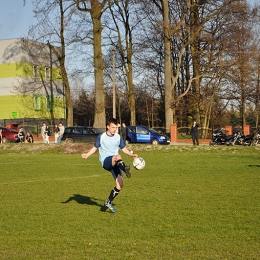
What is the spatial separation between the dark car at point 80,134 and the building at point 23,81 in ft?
49.0

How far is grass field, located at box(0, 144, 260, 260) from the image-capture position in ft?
24.5

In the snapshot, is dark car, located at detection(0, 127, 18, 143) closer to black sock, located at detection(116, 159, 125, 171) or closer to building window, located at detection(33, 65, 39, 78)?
building window, located at detection(33, 65, 39, 78)

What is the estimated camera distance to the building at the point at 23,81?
5678cm

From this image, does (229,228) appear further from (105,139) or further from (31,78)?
(31,78)

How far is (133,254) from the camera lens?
7.21 meters

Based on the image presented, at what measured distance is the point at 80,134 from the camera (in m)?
40.9

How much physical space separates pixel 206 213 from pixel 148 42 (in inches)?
1640

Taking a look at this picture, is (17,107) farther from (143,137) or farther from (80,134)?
(143,137)

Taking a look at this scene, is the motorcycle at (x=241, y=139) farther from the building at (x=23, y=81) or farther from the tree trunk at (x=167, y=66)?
the building at (x=23, y=81)

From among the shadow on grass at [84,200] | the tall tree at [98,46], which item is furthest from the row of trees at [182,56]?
the shadow on grass at [84,200]

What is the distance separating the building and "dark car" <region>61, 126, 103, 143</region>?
14.9m

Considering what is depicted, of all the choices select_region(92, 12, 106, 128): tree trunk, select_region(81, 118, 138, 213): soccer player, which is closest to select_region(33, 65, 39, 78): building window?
select_region(92, 12, 106, 128): tree trunk

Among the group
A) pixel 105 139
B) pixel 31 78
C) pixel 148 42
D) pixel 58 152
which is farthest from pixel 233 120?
pixel 105 139

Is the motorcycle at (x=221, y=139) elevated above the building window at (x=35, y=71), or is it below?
below
